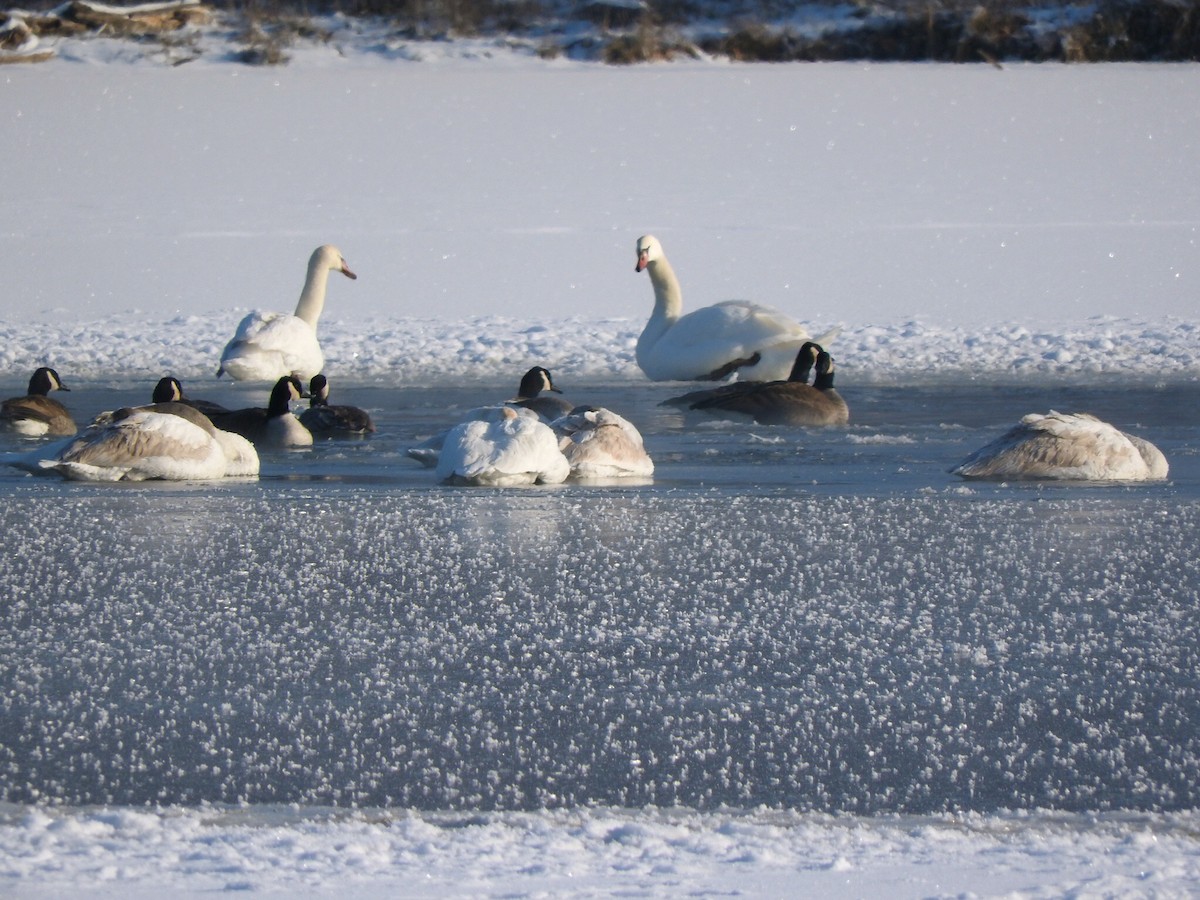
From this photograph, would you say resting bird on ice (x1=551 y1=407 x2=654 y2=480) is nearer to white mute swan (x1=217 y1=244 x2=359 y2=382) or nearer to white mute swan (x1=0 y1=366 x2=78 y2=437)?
white mute swan (x1=0 y1=366 x2=78 y2=437)

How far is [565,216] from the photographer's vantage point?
18625 mm

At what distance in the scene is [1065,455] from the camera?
6.63 metres

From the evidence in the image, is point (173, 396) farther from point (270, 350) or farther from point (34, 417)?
point (270, 350)

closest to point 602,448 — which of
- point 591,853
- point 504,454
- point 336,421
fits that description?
point 504,454

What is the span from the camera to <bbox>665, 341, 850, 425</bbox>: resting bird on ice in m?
8.61

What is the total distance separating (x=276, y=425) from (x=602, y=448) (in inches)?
79.4

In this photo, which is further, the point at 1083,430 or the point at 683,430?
the point at 683,430

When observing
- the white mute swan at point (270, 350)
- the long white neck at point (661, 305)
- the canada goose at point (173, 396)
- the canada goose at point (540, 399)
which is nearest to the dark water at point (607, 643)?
the canada goose at point (540, 399)

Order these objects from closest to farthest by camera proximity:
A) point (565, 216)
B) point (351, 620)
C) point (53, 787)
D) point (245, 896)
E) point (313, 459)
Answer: point (245, 896)
point (53, 787)
point (351, 620)
point (313, 459)
point (565, 216)

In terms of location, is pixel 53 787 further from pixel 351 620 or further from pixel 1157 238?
pixel 1157 238

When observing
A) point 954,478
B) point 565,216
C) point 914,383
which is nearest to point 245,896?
point 954,478

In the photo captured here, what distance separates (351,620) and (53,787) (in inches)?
51.1

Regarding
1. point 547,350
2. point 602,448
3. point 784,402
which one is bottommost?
point 547,350

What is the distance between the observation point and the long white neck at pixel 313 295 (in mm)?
12188
